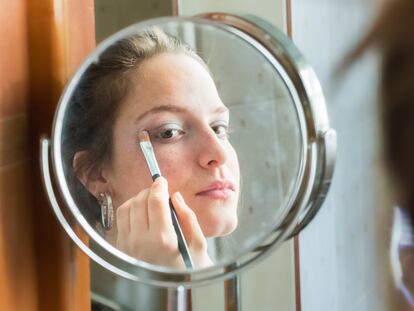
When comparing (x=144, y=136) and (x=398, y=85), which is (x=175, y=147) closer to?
(x=144, y=136)

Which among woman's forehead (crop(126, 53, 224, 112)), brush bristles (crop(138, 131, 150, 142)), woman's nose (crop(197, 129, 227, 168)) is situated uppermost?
woman's forehead (crop(126, 53, 224, 112))

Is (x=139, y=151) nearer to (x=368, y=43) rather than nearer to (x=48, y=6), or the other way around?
(x=48, y=6)

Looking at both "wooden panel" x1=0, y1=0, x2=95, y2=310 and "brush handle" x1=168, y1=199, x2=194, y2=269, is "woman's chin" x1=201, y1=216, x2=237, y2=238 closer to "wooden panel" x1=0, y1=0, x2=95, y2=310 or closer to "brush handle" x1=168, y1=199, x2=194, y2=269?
"brush handle" x1=168, y1=199, x2=194, y2=269

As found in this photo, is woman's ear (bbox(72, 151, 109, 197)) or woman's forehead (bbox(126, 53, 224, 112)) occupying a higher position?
woman's forehead (bbox(126, 53, 224, 112))

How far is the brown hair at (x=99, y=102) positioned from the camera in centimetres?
39

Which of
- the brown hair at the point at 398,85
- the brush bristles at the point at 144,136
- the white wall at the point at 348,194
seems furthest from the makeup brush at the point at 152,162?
the brown hair at the point at 398,85

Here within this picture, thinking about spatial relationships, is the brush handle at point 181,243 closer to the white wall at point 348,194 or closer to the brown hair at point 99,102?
the brown hair at point 99,102

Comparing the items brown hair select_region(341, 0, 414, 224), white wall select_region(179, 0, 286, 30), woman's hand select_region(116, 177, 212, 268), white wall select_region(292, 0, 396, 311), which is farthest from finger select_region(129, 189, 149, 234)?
brown hair select_region(341, 0, 414, 224)

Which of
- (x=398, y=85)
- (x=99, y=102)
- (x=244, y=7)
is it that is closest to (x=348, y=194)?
(x=398, y=85)

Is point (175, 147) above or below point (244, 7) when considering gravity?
below

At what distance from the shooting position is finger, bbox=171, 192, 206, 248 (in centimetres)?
40

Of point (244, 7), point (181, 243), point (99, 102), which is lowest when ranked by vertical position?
point (181, 243)

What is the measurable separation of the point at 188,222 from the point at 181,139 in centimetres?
6

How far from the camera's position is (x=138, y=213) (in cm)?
40
